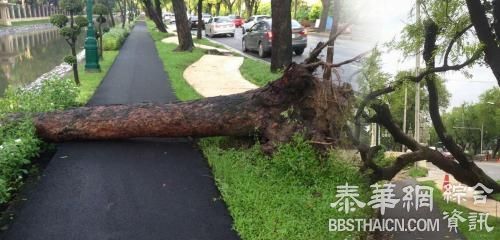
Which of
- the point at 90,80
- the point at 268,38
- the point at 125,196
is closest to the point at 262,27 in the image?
the point at 268,38

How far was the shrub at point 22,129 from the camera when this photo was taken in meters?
5.32

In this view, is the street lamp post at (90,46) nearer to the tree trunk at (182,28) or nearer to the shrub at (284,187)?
the tree trunk at (182,28)

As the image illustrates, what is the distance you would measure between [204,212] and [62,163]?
7.92 feet

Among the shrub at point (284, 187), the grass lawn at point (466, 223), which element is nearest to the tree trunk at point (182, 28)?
the shrub at point (284, 187)

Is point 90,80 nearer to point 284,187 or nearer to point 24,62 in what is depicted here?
point 284,187

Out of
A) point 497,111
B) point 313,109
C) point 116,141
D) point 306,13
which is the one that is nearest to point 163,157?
point 116,141

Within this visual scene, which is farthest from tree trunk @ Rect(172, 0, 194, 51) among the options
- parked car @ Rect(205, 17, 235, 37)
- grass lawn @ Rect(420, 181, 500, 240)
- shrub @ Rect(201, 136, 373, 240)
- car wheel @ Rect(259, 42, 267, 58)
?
grass lawn @ Rect(420, 181, 500, 240)

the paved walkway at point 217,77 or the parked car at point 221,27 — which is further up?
the parked car at point 221,27

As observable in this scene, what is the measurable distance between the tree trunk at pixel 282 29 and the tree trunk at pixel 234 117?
22.9ft

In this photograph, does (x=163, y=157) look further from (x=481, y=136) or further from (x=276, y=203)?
(x=481, y=136)

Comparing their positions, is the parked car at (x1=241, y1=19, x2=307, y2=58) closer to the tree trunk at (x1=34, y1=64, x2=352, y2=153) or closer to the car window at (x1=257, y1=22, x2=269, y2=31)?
the car window at (x1=257, y1=22, x2=269, y2=31)

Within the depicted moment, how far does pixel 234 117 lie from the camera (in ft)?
22.6

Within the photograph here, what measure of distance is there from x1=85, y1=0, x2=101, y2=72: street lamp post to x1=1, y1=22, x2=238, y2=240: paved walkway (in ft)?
29.8

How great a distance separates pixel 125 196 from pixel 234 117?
1.98 m
